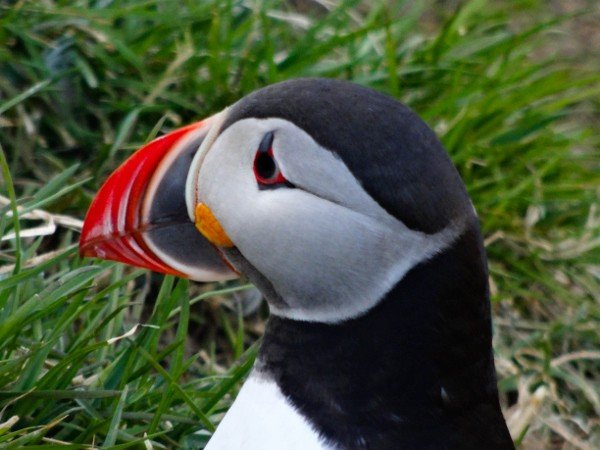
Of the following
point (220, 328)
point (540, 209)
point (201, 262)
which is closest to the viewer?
point (201, 262)

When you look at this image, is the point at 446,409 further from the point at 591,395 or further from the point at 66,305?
the point at 591,395

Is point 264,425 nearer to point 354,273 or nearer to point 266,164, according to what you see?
point 354,273

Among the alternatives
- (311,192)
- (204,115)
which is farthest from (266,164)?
(204,115)

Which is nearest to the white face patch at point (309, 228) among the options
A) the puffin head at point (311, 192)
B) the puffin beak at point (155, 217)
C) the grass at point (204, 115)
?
the puffin head at point (311, 192)

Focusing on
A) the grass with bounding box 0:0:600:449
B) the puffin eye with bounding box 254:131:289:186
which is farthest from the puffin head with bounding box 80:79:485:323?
the grass with bounding box 0:0:600:449

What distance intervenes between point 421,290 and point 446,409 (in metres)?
0.24

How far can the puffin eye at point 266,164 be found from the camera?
230cm

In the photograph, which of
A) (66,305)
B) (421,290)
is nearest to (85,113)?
(66,305)

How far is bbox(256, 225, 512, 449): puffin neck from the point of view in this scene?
226cm

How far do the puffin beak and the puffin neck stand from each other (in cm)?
37

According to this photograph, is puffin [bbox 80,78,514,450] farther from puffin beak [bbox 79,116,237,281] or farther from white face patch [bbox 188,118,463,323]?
puffin beak [bbox 79,116,237,281]

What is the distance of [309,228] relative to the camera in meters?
2.28

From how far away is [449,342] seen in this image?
7.51 ft

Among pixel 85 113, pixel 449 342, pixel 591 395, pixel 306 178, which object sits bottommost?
pixel 591 395
